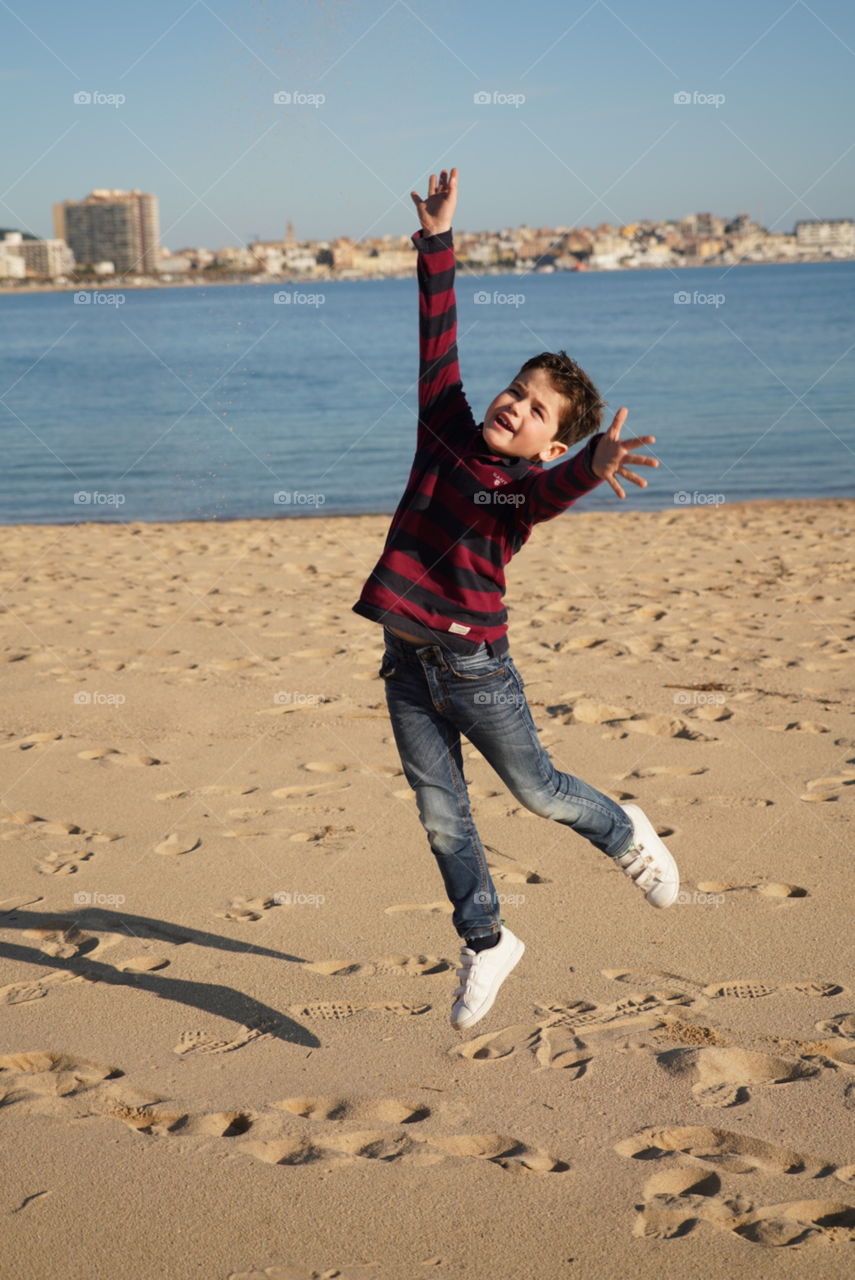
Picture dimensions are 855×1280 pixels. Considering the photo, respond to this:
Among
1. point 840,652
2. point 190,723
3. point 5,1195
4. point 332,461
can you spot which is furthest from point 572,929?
point 332,461

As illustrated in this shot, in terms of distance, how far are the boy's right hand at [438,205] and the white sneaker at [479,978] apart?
2.04 metres

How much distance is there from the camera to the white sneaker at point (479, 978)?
3.18 meters

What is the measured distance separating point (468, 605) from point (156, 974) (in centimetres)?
157

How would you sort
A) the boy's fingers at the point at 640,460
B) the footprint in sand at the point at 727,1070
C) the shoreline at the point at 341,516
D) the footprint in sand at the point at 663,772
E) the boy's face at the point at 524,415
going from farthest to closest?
the shoreline at the point at 341,516, the footprint in sand at the point at 663,772, the boy's face at the point at 524,415, the footprint in sand at the point at 727,1070, the boy's fingers at the point at 640,460

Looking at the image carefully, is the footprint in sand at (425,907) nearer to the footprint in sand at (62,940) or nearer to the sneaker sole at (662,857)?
the sneaker sole at (662,857)

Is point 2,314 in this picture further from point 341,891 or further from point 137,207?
point 341,891

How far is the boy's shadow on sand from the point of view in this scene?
3420 millimetres

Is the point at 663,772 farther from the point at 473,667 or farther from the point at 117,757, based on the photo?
the point at 117,757

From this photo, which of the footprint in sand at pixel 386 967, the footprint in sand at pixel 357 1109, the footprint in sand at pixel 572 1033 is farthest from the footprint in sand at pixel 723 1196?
the footprint in sand at pixel 386 967

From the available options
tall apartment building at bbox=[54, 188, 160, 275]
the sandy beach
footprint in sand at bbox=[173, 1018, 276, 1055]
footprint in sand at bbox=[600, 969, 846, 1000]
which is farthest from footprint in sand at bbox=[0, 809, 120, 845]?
tall apartment building at bbox=[54, 188, 160, 275]

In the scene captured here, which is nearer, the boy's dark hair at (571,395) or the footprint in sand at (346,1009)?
the boy's dark hair at (571,395)

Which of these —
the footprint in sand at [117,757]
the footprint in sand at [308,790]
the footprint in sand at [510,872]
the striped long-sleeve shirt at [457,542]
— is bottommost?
the footprint in sand at [117,757]

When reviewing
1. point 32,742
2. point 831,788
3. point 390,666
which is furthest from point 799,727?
point 32,742

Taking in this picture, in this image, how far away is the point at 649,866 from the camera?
3.53 m
